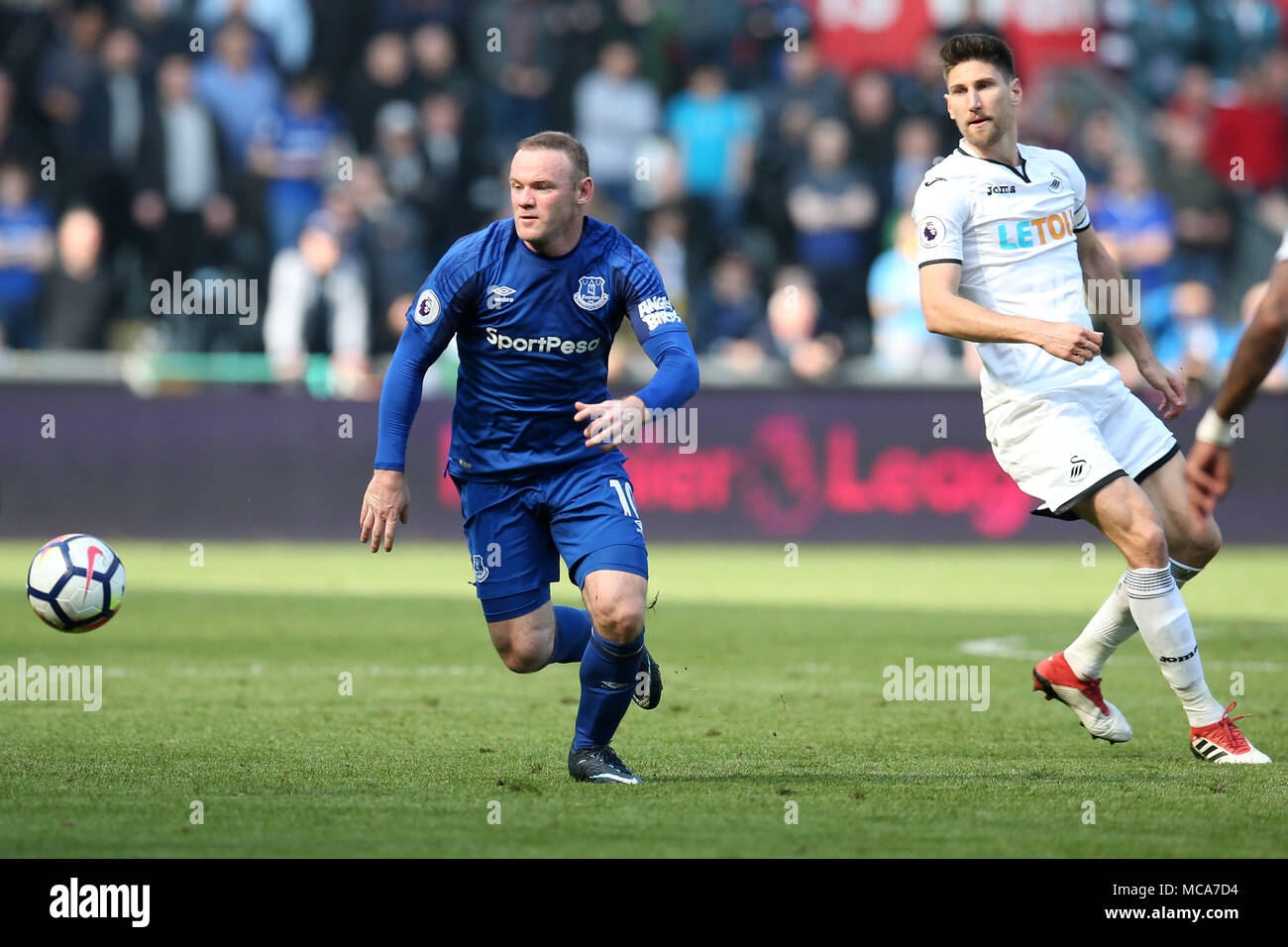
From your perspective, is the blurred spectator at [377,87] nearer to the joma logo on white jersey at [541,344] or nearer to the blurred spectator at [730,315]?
the blurred spectator at [730,315]

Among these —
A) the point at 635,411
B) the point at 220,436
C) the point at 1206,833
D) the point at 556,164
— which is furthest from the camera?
the point at 220,436

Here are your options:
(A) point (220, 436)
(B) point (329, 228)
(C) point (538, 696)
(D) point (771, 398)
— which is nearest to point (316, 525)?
(A) point (220, 436)

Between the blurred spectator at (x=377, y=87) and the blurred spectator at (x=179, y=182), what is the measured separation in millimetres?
1413

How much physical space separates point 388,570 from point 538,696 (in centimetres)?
611

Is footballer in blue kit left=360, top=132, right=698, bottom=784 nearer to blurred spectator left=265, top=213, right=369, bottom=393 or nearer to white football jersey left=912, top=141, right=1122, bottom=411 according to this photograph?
white football jersey left=912, top=141, right=1122, bottom=411

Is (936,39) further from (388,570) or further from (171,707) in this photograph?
(171,707)

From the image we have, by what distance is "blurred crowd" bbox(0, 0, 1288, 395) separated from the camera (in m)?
17.0

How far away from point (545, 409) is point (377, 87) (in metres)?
12.2

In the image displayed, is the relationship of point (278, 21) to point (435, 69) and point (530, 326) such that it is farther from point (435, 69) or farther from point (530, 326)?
point (530, 326)

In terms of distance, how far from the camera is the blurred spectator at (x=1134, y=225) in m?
18.0

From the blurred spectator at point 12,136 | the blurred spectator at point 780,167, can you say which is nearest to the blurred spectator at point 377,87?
the blurred spectator at point 12,136

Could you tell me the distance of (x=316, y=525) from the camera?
53.8 feet

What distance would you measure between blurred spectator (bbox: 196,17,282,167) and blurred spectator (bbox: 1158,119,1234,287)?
30.0ft
